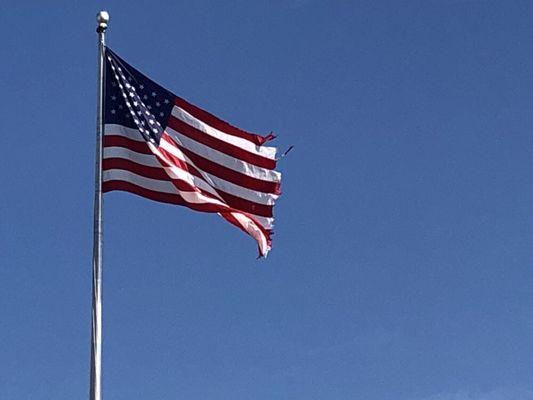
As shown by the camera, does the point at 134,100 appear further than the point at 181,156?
No

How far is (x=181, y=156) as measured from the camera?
37.4m

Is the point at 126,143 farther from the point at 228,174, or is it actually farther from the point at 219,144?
the point at 228,174

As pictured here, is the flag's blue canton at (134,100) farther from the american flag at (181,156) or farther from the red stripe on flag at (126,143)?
the red stripe on flag at (126,143)

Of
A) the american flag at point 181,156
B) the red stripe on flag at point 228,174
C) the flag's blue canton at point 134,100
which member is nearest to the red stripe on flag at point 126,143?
the american flag at point 181,156

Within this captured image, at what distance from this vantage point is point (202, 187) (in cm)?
3722

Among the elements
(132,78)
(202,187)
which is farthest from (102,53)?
(202,187)

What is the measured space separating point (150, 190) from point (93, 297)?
352cm

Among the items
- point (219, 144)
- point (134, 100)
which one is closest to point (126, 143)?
point (134, 100)

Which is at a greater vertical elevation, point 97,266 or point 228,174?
point 228,174

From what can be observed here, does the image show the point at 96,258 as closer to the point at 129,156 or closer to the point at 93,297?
the point at 93,297

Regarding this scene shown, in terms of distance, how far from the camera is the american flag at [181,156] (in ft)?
119

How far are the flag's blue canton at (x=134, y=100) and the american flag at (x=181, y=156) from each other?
0.02 m

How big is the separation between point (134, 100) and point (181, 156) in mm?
1710

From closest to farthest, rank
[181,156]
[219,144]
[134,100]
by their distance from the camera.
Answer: [134,100] < [181,156] < [219,144]
